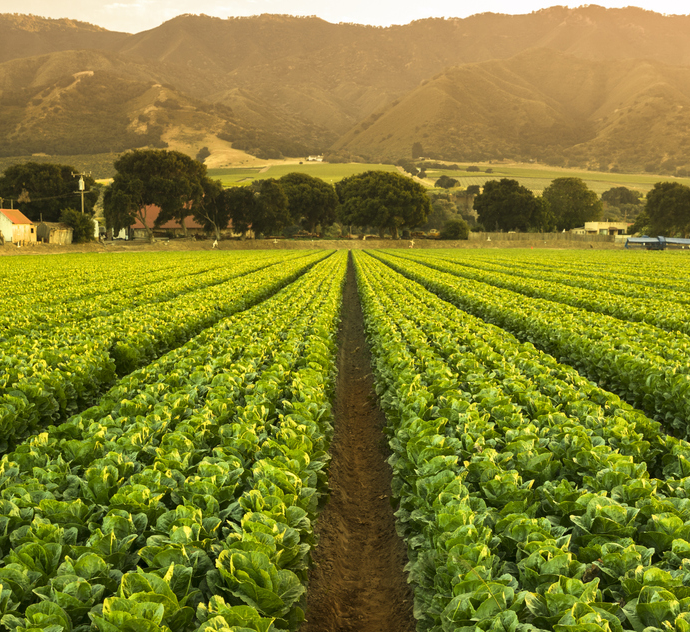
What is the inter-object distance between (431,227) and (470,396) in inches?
4748

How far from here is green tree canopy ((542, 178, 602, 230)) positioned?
111438mm

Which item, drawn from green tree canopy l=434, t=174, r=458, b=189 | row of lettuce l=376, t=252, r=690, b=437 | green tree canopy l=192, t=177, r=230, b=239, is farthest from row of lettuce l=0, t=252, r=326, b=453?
green tree canopy l=434, t=174, r=458, b=189

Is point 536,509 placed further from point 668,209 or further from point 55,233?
point 668,209

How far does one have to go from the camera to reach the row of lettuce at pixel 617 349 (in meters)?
8.34

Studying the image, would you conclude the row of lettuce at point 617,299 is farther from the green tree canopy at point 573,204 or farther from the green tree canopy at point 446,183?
the green tree canopy at point 446,183

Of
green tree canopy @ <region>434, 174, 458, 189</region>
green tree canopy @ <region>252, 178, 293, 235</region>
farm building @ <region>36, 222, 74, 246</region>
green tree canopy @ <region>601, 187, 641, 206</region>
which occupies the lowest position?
farm building @ <region>36, 222, 74, 246</region>

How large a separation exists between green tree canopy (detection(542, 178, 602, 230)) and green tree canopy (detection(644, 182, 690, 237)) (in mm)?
14955

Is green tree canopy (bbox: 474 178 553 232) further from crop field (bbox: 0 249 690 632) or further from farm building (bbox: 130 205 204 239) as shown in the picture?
crop field (bbox: 0 249 690 632)

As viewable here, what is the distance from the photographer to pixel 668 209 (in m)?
92.1

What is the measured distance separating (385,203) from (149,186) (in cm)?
3879

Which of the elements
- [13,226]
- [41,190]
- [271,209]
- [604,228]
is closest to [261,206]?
[271,209]

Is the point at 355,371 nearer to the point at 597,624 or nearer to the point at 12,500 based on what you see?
the point at 12,500

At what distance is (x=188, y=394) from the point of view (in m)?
6.80

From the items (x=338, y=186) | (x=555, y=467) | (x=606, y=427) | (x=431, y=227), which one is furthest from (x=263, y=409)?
(x=431, y=227)
